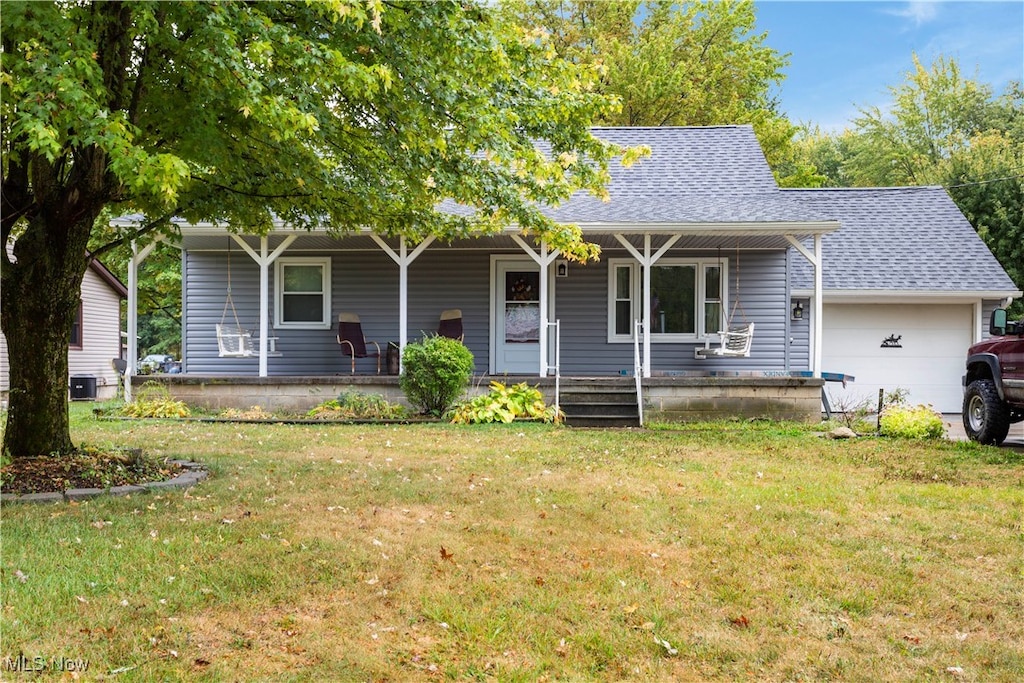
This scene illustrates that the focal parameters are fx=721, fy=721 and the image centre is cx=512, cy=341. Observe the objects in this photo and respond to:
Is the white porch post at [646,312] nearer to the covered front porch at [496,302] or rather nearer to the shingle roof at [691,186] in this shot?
the shingle roof at [691,186]

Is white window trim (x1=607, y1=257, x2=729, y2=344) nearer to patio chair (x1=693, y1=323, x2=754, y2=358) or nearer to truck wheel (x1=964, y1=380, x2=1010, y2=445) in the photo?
patio chair (x1=693, y1=323, x2=754, y2=358)

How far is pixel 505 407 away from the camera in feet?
35.3

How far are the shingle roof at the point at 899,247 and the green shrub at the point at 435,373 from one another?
747 cm

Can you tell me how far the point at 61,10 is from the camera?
467 centimetres

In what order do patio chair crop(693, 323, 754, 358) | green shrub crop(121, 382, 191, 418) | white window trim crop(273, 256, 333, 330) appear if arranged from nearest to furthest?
green shrub crop(121, 382, 191, 418), patio chair crop(693, 323, 754, 358), white window trim crop(273, 256, 333, 330)

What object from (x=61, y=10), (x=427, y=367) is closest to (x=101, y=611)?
→ (x=61, y=10)

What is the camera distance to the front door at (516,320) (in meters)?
13.7

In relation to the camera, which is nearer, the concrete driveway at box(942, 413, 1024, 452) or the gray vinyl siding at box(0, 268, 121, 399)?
the concrete driveway at box(942, 413, 1024, 452)

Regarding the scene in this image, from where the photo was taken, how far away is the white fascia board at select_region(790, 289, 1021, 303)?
543 inches

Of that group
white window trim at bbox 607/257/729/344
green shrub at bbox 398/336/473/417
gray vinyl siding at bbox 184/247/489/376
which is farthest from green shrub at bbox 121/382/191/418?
white window trim at bbox 607/257/729/344

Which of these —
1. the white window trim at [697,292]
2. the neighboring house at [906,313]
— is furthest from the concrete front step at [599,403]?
the neighboring house at [906,313]

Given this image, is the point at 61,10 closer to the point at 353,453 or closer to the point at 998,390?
the point at 353,453

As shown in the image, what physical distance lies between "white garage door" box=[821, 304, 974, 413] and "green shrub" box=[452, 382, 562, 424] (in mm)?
7005

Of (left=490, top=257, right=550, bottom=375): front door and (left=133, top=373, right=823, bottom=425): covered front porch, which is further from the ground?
(left=490, top=257, right=550, bottom=375): front door
